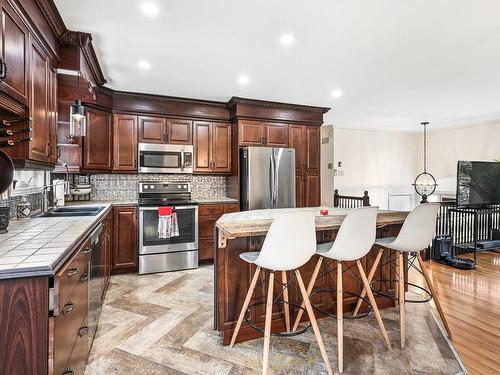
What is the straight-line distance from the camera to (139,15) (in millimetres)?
2146

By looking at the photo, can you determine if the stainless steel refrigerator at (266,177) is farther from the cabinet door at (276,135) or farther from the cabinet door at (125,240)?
the cabinet door at (125,240)

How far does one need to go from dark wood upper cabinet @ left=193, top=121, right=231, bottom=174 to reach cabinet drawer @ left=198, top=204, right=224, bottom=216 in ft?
1.99

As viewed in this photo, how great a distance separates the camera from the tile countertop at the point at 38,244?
112cm

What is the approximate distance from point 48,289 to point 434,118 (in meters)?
6.56

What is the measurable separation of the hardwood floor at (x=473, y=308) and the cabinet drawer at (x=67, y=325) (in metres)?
2.40

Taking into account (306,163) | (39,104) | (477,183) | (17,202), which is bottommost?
(17,202)

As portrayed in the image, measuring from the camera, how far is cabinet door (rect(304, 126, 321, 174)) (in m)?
4.88

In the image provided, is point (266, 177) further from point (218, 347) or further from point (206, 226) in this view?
point (218, 347)

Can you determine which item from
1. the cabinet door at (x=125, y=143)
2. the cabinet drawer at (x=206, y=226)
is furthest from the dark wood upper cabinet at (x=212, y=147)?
the cabinet door at (x=125, y=143)

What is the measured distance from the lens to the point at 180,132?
434 centimetres

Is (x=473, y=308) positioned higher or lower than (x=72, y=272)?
lower

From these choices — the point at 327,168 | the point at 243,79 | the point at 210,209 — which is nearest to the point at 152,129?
the point at 210,209

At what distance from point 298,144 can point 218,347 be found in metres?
3.46

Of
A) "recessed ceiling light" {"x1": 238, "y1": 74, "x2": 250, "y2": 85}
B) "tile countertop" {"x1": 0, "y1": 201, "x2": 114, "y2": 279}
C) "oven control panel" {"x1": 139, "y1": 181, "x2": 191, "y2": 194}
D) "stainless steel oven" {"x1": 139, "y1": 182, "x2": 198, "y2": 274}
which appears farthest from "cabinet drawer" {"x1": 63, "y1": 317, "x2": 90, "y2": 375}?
"recessed ceiling light" {"x1": 238, "y1": 74, "x2": 250, "y2": 85}
